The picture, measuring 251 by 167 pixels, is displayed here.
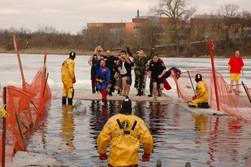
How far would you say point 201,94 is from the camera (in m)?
17.0

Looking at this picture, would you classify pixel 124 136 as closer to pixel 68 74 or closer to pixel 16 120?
pixel 16 120

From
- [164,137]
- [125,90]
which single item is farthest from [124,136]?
[125,90]

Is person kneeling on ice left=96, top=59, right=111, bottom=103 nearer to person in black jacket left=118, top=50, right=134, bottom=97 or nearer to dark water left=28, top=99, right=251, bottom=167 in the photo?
person in black jacket left=118, top=50, right=134, bottom=97

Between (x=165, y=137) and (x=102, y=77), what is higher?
(x=102, y=77)

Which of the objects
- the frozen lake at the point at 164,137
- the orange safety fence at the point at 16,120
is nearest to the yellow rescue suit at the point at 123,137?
the orange safety fence at the point at 16,120

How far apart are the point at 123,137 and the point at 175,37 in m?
92.3

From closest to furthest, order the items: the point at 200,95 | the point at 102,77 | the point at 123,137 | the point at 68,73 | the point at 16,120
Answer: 1. the point at 123,137
2. the point at 16,120
3. the point at 68,73
4. the point at 200,95
5. the point at 102,77

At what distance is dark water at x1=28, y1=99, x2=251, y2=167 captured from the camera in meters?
9.77

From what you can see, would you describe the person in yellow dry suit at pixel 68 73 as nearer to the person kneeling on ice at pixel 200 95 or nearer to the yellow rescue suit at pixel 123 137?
the person kneeling on ice at pixel 200 95

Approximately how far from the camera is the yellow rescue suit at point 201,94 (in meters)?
16.8

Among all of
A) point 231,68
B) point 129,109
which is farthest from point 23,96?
point 231,68

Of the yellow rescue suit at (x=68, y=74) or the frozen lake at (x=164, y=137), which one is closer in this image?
the frozen lake at (x=164, y=137)

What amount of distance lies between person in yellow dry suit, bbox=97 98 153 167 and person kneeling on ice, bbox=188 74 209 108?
9.86 meters

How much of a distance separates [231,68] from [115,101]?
22.9 ft
